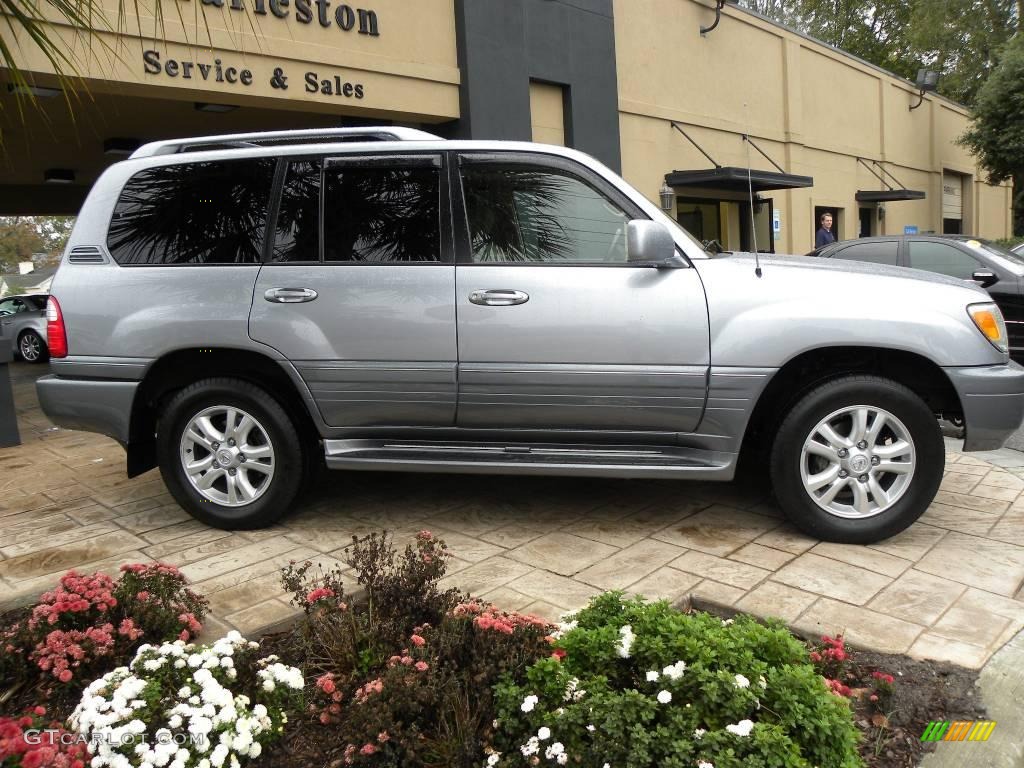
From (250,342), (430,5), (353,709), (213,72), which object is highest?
(430,5)

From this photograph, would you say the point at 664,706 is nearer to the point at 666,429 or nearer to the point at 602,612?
the point at 602,612

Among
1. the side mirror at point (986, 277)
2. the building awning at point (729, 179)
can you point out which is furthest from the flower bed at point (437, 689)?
the building awning at point (729, 179)

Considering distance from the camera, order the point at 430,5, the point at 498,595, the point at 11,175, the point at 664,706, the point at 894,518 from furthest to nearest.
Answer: the point at 11,175
the point at 430,5
the point at 894,518
the point at 498,595
the point at 664,706

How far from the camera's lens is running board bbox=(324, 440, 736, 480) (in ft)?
13.3

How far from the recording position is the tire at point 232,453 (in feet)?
14.4

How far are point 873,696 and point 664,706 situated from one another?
889 mm

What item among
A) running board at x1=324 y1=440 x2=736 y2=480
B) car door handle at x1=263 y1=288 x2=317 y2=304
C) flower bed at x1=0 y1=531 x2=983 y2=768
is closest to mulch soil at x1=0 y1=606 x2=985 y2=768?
flower bed at x1=0 y1=531 x2=983 y2=768

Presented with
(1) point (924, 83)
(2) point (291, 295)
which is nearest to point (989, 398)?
(2) point (291, 295)

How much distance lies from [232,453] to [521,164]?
2221 mm

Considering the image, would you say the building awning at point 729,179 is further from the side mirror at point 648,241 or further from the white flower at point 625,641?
the white flower at point 625,641

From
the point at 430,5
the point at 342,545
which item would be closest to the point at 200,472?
the point at 342,545

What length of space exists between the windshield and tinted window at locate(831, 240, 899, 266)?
2.67 feet

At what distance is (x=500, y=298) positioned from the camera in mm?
4102

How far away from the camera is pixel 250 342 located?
4.31m
